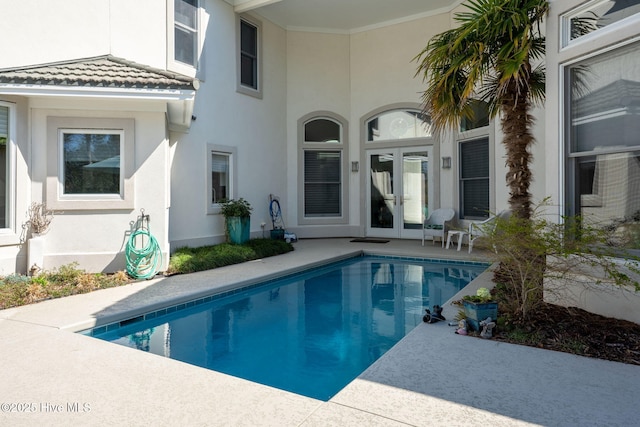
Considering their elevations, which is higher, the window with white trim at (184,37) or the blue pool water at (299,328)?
the window with white trim at (184,37)

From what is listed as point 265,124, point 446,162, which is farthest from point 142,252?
point 446,162

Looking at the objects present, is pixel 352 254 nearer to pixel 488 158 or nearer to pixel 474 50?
pixel 488 158

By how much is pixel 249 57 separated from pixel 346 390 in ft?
35.9

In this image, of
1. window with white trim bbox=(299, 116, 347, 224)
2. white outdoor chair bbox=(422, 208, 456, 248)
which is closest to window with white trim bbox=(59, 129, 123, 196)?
window with white trim bbox=(299, 116, 347, 224)

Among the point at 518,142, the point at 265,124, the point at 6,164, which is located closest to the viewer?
the point at 518,142

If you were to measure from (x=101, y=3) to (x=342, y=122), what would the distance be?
25.8 feet

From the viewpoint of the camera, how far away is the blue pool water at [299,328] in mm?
4215

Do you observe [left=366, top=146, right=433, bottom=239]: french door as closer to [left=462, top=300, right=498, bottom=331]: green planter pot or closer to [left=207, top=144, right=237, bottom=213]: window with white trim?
[left=207, top=144, right=237, bottom=213]: window with white trim

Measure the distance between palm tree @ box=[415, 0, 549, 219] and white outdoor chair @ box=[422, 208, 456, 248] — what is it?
202 inches

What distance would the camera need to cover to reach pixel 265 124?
1255 cm

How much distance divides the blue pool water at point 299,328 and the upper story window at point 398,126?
5.85 meters

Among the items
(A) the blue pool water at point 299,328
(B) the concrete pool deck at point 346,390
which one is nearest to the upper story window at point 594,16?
(B) the concrete pool deck at point 346,390

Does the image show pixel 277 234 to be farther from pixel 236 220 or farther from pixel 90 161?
pixel 90 161

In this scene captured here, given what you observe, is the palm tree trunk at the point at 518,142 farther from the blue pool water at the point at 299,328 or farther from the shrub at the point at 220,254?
the shrub at the point at 220,254
